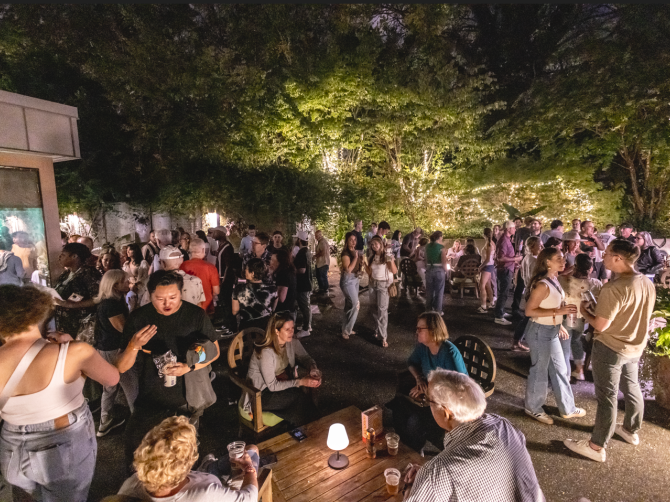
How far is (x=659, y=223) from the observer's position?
1287 centimetres

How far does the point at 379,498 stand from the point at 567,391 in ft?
9.54

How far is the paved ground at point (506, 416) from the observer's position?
10.8 feet

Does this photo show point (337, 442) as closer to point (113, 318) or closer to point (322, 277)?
point (113, 318)

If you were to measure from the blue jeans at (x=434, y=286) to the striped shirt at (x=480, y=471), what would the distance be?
516 centimetres

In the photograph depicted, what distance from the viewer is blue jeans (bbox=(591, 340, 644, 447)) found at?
342cm

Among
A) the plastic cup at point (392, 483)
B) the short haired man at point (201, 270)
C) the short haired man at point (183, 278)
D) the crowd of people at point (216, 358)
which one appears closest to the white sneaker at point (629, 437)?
the crowd of people at point (216, 358)

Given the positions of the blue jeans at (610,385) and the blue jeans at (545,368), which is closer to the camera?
the blue jeans at (610,385)

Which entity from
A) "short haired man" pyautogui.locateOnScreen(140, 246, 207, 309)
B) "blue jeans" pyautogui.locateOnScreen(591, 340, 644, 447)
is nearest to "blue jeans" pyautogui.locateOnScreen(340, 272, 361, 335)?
"short haired man" pyautogui.locateOnScreen(140, 246, 207, 309)

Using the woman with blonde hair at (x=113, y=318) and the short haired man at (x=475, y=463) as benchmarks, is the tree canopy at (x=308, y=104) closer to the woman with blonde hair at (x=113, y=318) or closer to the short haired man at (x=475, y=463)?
the woman with blonde hair at (x=113, y=318)

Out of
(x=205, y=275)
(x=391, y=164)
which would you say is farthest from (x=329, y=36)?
(x=205, y=275)

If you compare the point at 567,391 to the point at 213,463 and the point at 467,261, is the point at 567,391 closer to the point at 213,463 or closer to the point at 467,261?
the point at 213,463

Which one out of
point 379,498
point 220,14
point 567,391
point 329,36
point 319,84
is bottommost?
point 567,391

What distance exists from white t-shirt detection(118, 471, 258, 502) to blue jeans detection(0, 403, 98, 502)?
83 cm

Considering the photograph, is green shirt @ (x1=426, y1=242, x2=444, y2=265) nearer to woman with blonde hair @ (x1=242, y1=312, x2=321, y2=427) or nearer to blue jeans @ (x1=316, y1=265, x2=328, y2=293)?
blue jeans @ (x1=316, y1=265, x2=328, y2=293)
